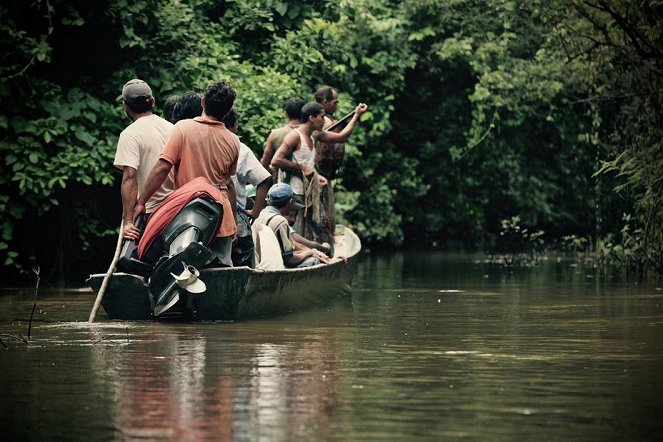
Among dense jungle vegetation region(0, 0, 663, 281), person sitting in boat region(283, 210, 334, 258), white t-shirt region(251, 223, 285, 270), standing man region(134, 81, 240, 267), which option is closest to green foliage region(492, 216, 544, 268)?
dense jungle vegetation region(0, 0, 663, 281)

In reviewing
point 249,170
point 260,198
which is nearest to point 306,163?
point 249,170

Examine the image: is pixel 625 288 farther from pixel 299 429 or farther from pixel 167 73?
pixel 299 429

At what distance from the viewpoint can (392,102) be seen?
35688 millimetres

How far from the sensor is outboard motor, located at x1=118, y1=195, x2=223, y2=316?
13695 millimetres

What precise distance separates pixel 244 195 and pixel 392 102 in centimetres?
2029

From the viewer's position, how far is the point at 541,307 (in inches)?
661

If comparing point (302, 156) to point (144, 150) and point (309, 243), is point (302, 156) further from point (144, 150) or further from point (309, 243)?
point (144, 150)


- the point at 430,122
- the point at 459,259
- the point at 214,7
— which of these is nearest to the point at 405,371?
the point at 214,7

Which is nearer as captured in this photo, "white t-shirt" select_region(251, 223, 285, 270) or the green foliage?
"white t-shirt" select_region(251, 223, 285, 270)

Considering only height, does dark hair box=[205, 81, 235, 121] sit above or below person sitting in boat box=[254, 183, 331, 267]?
above

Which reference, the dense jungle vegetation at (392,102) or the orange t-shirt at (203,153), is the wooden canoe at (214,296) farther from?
the dense jungle vegetation at (392,102)

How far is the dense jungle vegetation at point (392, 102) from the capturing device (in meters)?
20.2

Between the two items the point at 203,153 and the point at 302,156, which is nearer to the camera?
the point at 203,153

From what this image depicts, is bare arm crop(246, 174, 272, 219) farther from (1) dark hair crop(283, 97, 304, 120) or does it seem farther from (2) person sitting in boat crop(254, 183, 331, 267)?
(1) dark hair crop(283, 97, 304, 120)
